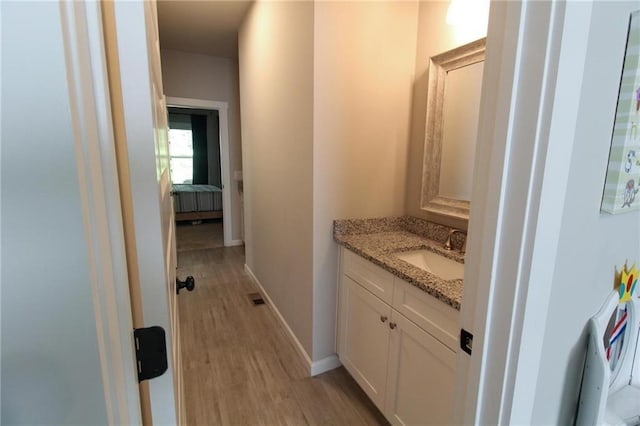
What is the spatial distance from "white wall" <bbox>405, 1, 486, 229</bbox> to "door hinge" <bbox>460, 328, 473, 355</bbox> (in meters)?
1.08

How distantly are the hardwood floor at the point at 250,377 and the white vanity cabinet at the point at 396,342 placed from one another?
0.60 ft

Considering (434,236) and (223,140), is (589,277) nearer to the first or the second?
A: (434,236)

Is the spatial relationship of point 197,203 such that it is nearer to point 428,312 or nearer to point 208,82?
point 208,82

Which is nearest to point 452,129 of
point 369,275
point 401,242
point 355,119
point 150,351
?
point 355,119

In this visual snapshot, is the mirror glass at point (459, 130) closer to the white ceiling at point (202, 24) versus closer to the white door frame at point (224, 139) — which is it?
the white ceiling at point (202, 24)

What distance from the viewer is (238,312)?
2.87 meters

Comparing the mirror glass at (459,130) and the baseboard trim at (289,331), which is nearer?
the mirror glass at (459,130)

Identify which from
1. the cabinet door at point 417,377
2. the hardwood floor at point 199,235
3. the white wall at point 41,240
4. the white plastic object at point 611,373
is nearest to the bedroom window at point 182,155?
the hardwood floor at point 199,235

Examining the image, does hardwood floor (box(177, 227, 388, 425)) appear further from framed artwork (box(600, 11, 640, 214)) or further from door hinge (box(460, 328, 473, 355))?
framed artwork (box(600, 11, 640, 214))

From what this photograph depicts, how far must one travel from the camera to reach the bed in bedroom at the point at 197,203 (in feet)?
21.3

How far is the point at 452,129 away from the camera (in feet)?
5.84

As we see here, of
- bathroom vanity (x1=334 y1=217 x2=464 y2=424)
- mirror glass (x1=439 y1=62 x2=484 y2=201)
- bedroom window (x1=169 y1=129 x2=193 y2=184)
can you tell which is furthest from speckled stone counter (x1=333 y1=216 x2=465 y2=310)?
bedroom window (x1=169 y1=129 x2=193 y2=184)

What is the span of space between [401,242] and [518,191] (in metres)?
1.29

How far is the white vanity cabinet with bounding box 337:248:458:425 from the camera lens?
125 cm
